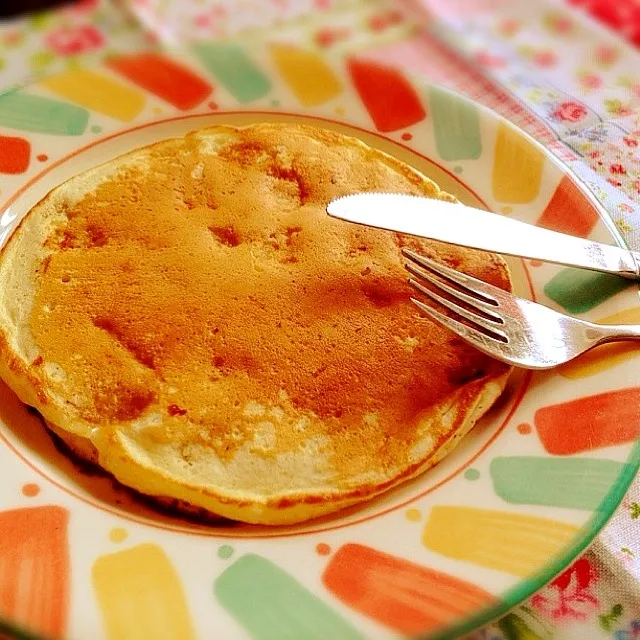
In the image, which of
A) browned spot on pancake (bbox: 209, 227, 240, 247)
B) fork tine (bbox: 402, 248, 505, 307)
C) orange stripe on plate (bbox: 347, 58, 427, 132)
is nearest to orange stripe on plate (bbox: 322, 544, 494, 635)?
fork tine (bbox: 402, 248, 505, 307)

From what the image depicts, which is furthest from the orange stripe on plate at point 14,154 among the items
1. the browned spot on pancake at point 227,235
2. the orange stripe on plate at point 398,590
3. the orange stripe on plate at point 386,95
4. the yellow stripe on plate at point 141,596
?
the orange stripe on plate at point 398,590

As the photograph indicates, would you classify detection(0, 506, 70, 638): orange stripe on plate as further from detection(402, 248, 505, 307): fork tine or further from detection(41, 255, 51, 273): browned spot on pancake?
detection(402, 248, 505, 307): fork tine

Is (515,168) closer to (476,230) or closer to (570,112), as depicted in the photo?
(476,230)

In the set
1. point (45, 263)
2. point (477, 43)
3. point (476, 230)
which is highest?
point (477, 43)

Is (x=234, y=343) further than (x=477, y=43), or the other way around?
(x=477, y=43)

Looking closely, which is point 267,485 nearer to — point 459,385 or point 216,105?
point 459,385

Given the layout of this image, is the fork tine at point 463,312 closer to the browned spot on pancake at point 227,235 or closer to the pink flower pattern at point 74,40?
the browned spot on pancake at point 227,235

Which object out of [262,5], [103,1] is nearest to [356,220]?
[262,5]

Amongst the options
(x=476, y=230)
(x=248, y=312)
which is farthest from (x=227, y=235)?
(x=476, y=230)
